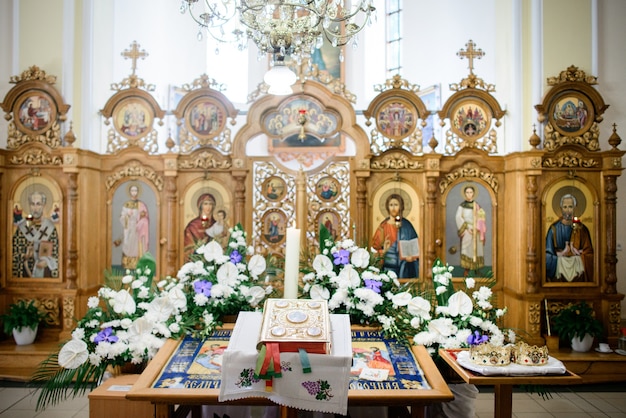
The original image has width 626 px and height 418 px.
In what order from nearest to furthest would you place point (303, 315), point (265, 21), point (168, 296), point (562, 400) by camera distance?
point (303, 315) → point (168, 296) → point (265, 21) → point (562, 400)

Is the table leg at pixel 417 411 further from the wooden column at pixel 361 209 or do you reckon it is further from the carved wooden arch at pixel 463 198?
the carved wooden arch at pixel 463 198

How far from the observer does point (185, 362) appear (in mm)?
2801

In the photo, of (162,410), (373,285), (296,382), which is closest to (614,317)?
(373,285)

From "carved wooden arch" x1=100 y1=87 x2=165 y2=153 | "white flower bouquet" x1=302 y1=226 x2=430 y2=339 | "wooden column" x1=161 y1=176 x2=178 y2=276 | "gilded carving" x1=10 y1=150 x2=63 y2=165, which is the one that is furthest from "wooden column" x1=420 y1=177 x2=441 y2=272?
"gilded carving" x1=10 y1=150 x2=63 y2=165

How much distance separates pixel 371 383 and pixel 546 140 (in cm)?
482

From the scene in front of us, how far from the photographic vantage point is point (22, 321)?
606 cm

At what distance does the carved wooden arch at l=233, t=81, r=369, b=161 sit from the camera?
20.7ft

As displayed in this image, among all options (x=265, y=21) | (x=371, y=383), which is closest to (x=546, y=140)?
(x=265, y=21)

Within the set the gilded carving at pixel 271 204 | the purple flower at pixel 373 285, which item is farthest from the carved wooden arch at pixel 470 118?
the purple flower at pixel 373 285

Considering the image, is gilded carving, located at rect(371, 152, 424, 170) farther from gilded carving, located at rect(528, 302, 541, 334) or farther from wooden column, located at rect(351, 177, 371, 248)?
gilded carving, located at rect(528, 302, 541, 334)

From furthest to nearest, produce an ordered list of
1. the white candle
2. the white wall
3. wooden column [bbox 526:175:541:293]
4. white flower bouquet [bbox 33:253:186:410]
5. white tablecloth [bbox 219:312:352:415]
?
the white wall → wooden column [bbox 526:175:541:293] → white flower bouquet [bbox 33:253:186:410] → the white candle → white tablecloth [bbox 219:312:352:415]

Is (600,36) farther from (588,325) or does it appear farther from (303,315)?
(303,315)

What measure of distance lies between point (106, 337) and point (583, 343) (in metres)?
5.26

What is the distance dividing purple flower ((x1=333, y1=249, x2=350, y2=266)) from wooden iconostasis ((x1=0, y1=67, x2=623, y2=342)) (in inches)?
99.0
